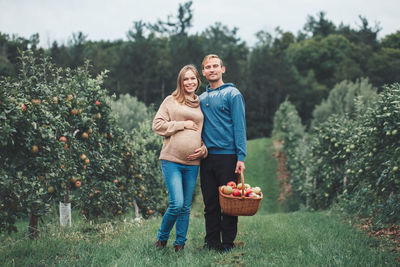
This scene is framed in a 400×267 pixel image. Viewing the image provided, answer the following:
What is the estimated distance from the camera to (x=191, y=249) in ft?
13.0

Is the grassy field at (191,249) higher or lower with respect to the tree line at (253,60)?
lower

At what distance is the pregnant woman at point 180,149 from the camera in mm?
3811

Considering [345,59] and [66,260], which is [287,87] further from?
[66,260]

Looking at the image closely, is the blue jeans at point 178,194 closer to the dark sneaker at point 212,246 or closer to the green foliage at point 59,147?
the dark sneaker at point 212,246

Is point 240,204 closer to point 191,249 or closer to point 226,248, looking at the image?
point 226,248

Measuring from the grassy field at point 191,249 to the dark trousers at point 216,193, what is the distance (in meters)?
0.20

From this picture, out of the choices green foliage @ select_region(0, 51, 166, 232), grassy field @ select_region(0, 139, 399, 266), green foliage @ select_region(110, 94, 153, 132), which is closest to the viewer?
grassy field @ select_region(0, 139, 399, 266)

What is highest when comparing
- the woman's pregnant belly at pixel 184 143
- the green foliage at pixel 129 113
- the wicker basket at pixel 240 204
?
the woman's pregnant belly at pixel 184 143

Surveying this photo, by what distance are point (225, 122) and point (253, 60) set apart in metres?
40.4

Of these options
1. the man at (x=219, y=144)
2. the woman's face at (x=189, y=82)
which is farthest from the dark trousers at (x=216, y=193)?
the woman's face at (x=189, y=82)

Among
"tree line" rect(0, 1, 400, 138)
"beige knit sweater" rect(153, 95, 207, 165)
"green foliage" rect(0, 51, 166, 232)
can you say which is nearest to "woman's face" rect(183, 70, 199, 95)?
"beige knit sweater" rect(153, 95, 207, 165)

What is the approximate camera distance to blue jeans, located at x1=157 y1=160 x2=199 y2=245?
376 centimetres

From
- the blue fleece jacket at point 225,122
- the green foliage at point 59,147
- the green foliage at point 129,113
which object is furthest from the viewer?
the green foliage at point 129,113

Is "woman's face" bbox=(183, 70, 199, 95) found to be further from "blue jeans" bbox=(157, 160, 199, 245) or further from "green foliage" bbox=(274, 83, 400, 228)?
"green foliage" bbox=(274, 83, 400, 228)
